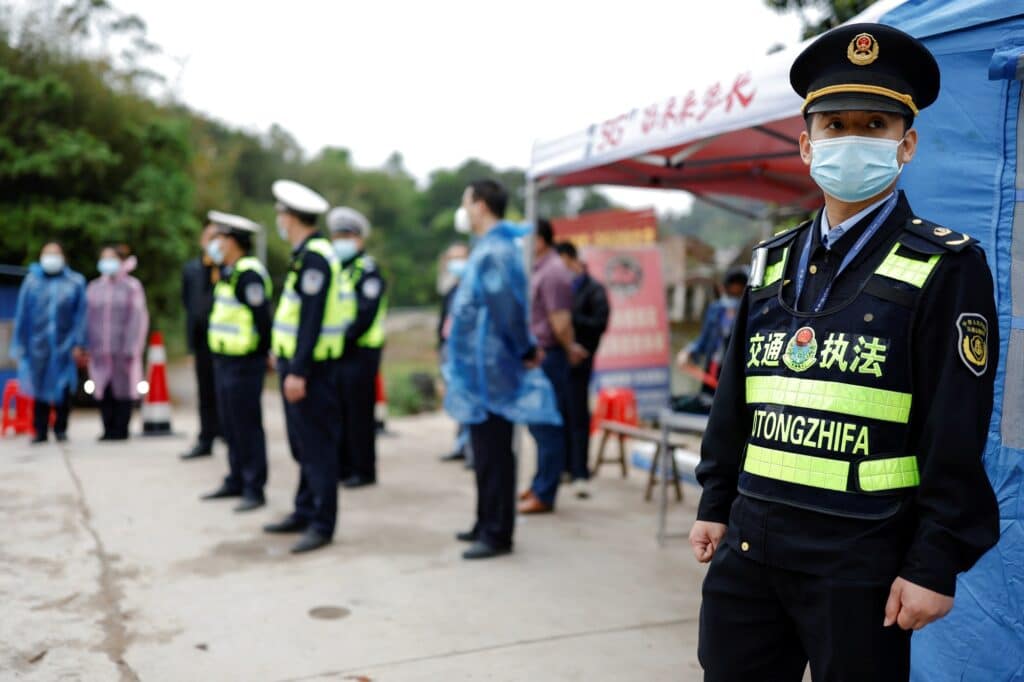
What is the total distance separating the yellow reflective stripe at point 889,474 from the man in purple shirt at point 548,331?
4.10 m

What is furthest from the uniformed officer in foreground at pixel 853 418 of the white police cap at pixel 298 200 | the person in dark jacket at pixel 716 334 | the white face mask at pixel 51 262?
the white face mask at pixel 51 262

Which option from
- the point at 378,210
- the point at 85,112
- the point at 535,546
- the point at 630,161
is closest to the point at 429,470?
the point at 535,546

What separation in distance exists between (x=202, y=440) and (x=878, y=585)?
691 centimetres

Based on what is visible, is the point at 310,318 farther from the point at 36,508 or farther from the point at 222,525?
the point at 36,508

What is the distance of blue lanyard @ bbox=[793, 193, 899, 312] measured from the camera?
191cm

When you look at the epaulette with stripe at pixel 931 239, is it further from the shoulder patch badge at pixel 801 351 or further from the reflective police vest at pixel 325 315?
the reflective police vest at pixel 325 315

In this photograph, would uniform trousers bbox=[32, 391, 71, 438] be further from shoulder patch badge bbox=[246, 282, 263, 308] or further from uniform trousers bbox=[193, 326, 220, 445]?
shoulder patch badge bbox=[246, 282, 263, 308]

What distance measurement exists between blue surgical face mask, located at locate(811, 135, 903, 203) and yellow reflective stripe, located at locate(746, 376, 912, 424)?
16.7 inches

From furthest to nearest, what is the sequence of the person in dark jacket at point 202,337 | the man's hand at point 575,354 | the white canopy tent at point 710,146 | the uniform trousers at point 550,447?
the person in dark jacket at point 202,337
the man's hand at point 575,354
the uniform trousers at point 550,447
the white canopy tent at point 710,146

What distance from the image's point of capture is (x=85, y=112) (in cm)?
1363

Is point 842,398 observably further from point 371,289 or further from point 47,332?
point 47,332

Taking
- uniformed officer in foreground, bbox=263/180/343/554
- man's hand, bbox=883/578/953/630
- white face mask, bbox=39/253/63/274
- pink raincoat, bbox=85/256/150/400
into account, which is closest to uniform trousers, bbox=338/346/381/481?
uniformed officer in foreground, bbox=263/180/343/554

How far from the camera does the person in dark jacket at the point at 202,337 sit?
7.55m

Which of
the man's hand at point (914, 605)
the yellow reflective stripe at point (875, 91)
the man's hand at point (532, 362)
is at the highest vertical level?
the yellow reflective stripe at point (875, 91)
